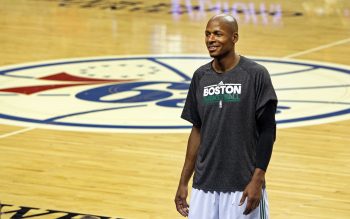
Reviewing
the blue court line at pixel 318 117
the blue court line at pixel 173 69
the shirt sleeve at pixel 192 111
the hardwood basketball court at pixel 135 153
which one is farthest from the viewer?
the blue court line at pixel 173 69

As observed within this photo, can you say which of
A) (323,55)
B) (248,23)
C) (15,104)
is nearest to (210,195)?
(15,104)

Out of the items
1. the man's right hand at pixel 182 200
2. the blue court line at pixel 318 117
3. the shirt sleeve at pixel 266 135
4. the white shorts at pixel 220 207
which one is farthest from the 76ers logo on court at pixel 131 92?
the shirt sleeve at pixel 266 135

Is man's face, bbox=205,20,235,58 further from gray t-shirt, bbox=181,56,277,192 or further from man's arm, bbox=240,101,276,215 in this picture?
man's arm, bbox=240,101,276,215

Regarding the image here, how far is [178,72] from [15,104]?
2.67 m

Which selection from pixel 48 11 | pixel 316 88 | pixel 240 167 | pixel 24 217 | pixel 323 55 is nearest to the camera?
pixel 240 167

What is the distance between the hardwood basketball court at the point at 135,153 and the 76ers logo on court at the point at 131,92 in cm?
17

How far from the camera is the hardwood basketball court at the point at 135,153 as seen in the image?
25.4 feet

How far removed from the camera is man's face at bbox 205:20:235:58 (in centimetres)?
496

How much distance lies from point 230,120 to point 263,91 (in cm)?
20

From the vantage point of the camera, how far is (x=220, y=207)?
505 centimetres

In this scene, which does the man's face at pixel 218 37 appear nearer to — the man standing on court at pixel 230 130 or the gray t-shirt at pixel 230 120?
the man standing on court at pixel 230 130

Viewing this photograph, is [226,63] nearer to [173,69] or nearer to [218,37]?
[218,37]

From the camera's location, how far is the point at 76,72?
1361 cm

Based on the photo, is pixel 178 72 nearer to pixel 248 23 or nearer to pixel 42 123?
pixel 42 123
